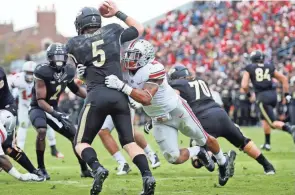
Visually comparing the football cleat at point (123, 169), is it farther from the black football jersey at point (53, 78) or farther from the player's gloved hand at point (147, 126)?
the player's gloved hand at point (147, 126)

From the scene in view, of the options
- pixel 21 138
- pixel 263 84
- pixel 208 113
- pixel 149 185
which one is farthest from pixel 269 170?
pixel 21 138

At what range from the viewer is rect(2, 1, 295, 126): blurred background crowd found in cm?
2273

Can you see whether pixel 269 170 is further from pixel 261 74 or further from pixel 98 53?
pixel 261 74

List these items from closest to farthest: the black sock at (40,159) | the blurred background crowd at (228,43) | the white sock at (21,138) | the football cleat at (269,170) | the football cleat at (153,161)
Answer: the football cleat at (269,170) < the black sock at (40,159) < the football cleat at (153,161) < the white sock at (21,138) < the blurred background crowd at (228,43)

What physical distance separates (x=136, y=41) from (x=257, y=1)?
2078 centimetres

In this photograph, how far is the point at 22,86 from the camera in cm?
1213

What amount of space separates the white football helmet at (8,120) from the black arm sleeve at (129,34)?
7.35 feet

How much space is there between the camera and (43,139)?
898cm

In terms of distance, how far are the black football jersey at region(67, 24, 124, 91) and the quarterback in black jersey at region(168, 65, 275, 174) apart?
1.90m

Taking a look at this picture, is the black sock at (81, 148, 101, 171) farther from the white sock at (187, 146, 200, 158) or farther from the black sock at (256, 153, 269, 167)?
the black sock at (256, 153, 269, 167)

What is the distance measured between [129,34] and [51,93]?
2.54 metres

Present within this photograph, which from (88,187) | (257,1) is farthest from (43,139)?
(257,1)

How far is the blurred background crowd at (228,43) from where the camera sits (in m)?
22.7

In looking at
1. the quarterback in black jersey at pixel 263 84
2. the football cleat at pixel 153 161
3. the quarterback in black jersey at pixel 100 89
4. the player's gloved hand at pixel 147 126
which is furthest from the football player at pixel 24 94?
the quarterback in black jersey at pixel 100 89
